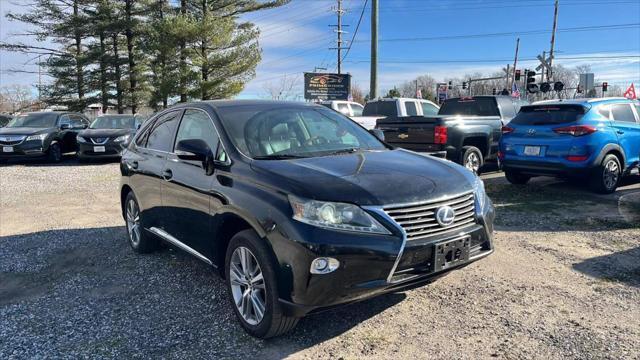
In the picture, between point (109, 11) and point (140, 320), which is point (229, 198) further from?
point (109, 11)

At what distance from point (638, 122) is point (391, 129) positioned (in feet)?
15.3

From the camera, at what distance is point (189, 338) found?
11.6 feet

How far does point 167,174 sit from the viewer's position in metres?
4.61

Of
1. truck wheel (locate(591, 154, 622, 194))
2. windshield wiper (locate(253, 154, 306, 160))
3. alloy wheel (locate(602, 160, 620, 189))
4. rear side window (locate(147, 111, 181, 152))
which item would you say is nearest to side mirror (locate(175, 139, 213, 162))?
windshield wiper (locate(253, 154, 306, 160))

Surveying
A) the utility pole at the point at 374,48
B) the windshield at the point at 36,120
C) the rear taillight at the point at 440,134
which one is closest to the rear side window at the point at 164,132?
the rear taillight at the point at 440,134

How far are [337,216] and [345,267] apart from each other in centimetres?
33

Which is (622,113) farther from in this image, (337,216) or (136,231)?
(136,231)

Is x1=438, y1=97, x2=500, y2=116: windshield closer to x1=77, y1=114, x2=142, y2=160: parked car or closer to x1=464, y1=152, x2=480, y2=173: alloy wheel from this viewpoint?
x1=464, y1=152, x2=480, y2=173: alloy wheel

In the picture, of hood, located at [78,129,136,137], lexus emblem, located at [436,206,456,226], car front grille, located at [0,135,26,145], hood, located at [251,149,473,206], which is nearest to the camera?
hood, located at [251,149,473,206]

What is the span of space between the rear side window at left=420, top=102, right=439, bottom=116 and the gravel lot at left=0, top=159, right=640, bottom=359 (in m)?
8.51

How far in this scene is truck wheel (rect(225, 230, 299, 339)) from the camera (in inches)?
125

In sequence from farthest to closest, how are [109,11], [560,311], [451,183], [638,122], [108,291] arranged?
[109,11]
[638,122]
[108,291]
[560,311]
[451,183]

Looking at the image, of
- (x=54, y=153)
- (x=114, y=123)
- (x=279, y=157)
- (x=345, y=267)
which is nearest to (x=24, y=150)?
(x=54, y=153)

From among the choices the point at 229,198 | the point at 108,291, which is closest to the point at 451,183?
the point at 229,198
